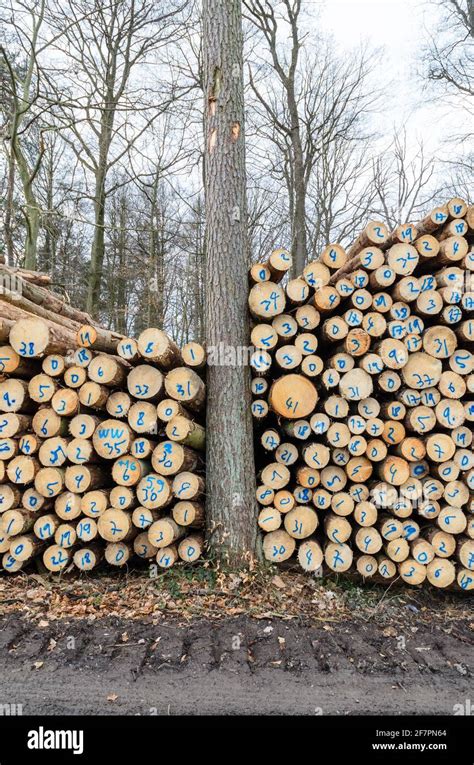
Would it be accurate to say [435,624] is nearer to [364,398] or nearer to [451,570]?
[451,570]

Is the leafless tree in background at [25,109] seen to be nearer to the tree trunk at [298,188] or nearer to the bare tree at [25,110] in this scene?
the bare tree at [25,110]

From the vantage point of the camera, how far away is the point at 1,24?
739 cm

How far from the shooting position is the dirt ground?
222cm

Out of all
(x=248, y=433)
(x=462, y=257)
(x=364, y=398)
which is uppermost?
(x=462, y=257)

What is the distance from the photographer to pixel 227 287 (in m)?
3.56

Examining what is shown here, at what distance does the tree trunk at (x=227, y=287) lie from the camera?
3.36 m

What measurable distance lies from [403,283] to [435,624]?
2.61 meters

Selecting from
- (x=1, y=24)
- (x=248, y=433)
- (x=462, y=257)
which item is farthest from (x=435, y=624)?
(x=1, y=24)

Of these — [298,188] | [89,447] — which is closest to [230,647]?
[89,447]

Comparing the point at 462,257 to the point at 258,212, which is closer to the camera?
the point at 462,257

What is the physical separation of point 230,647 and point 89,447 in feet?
5.54

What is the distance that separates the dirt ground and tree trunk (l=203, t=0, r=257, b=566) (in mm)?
511

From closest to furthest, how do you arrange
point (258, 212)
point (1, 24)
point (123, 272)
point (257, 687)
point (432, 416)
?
point (257, 687), point (432, 416), point (1, 24), point (123, 272), point (258, 212)

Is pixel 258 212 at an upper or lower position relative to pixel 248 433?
upper
